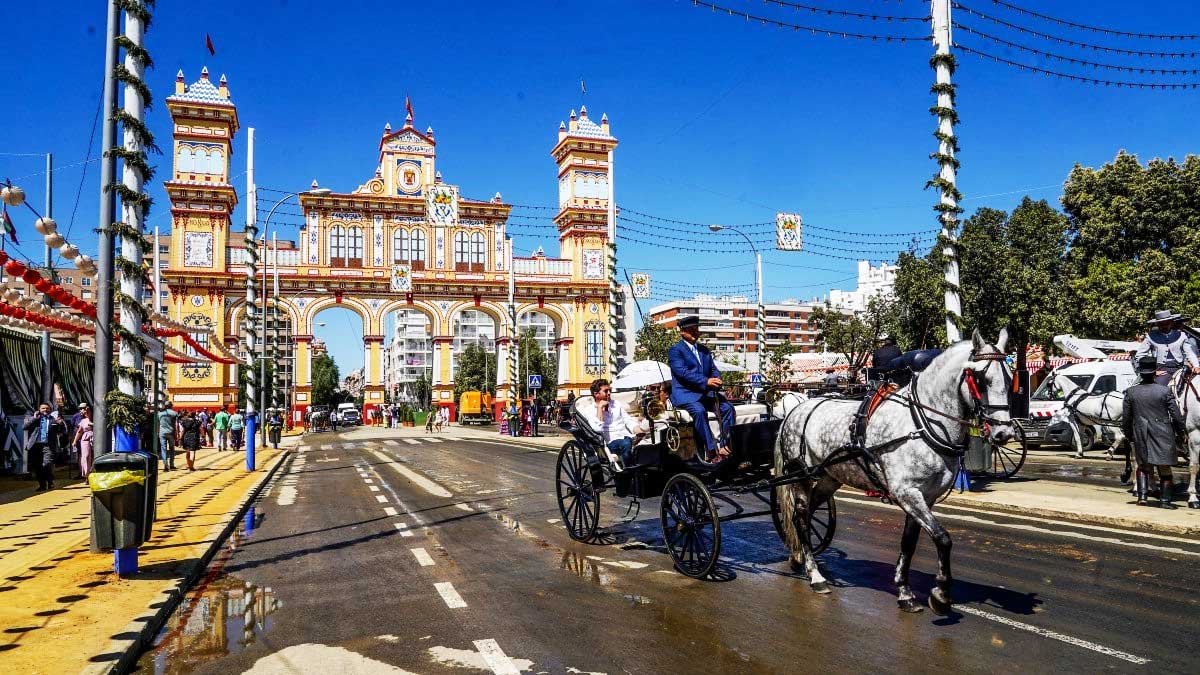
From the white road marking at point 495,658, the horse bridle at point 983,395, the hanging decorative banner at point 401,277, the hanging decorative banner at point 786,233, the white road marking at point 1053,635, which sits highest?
the hanging decorative banner at point 401,277

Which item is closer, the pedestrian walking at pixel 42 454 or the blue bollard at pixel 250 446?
the pedestrian walking at pixel 42 454

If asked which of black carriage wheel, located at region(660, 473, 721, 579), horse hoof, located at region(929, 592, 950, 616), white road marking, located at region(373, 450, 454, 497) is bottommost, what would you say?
white road marking, located at region(373, 450, 454, 497)

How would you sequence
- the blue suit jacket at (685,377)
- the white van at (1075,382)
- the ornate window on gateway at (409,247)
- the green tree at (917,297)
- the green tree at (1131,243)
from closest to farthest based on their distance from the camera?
the blue suit jacket at (685,377) < the white van at (1075,382) < the green tree at (1131,243) < the green tree at (917,297) < the ornate window on gateway at (409,247)

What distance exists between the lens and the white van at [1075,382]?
2272cm

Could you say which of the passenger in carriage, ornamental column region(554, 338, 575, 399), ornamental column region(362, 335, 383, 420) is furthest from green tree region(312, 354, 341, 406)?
the passenger in carriage

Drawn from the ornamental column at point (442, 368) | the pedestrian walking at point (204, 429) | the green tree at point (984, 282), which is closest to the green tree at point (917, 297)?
the green tree at point (984, 282)

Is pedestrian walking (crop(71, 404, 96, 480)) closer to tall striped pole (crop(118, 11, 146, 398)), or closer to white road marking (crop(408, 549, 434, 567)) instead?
tall striped pole (crop(118, 11, 146, 398))

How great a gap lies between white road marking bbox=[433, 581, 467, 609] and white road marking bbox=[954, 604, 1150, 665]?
13.0ft

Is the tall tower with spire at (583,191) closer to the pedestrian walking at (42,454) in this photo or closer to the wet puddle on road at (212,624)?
the pedestrian walking at (42,454)

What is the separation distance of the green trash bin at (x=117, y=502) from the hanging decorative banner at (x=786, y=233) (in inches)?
932

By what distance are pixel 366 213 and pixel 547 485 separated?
46.2m

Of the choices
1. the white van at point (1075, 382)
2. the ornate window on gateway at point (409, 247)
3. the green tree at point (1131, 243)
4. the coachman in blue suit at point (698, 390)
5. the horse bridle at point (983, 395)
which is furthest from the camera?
the ornate window on gateway at point (409, 247)

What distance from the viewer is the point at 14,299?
1585 cm

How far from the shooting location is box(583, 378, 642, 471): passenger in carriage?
912 centimetres
